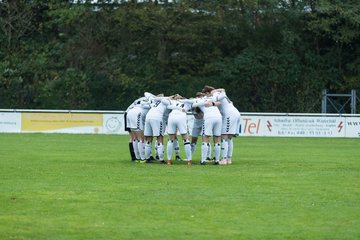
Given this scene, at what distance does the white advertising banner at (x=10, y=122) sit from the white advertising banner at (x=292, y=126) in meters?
12.1

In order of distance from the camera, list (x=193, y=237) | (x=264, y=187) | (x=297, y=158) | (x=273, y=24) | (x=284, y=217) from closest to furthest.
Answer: (x=193, y=237) < (x=284, y=217) < (x=264, y=187) < (x=297, y=158) < (x=273, y=24)

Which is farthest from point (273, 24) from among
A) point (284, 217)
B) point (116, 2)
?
point (284, 217)

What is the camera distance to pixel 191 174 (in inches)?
933

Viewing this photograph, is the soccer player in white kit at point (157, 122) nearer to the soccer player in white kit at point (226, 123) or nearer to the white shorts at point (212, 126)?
the white shorts at point (212, 126)

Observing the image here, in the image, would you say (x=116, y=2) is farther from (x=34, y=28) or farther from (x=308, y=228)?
(x=308, y=228)

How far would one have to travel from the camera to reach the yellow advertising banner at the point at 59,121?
50.8 meters

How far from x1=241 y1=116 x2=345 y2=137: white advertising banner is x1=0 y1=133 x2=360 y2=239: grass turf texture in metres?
17.5

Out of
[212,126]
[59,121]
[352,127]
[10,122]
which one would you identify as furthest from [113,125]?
[212,126]

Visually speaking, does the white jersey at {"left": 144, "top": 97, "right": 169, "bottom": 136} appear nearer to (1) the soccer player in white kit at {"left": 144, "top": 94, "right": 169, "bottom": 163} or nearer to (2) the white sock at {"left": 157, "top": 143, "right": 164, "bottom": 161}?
(1) the soccer player in white kit at {"left": 144, "top": 94, "right": 169, "bottom": 163}

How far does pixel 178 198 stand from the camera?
1811 centimetres

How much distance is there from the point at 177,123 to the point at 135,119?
2.07 meters

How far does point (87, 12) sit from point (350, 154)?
3307 centimetres

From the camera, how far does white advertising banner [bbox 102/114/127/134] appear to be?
50469 millimetres

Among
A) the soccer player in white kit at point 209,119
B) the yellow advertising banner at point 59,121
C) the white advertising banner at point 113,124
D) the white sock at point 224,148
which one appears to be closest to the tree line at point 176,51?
the yellow advertising banner at point 59,121
